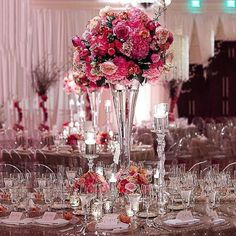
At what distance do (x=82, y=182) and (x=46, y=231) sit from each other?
52 centimetres

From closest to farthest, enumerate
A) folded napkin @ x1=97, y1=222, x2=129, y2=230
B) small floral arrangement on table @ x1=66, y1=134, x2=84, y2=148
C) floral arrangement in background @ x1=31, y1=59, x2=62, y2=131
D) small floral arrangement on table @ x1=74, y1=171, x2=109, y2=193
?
folded napkin @ x1=97, y1=222, x2=129, y2=230, small floral arrangement on table @ x1=74, y1=171, x2=109, y2=193, small floral arrangement on table @ x1=66, y1=134, x2=84, y2=148, floral arrangement in background @ x1=31, y1=59, x2=62, y2=131

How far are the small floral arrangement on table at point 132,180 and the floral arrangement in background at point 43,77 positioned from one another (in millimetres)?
8180

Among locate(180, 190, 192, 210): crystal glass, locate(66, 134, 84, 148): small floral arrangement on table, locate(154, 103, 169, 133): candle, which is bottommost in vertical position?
locate(180, 190, 192, 210): crystal glass

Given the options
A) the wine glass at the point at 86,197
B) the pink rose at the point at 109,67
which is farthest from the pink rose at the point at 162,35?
the wine glass at the point at 86,197

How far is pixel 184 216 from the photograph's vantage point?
4121mm

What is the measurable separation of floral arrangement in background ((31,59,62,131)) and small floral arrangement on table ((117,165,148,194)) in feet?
26.8

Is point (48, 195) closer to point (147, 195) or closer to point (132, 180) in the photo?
point (132, 180)

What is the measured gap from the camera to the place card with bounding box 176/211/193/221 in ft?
13.5

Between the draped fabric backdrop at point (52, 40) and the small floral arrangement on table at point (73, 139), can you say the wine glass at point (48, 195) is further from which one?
the draped fabric backdrop at point (52, 40)

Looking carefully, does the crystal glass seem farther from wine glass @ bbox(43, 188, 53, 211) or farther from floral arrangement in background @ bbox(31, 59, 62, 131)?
floral arrangement in background @ bbox(31, 59, 62, 131)

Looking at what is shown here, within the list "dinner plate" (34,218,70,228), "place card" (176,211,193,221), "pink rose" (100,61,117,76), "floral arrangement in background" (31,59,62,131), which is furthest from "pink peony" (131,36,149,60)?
"floral arrangement in background" (31,59,62,131)

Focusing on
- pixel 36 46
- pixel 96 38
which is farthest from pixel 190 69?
pixel 96 38

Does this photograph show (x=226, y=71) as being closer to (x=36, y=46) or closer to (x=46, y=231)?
(x=36, y=46)

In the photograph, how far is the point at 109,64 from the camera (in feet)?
15.1
